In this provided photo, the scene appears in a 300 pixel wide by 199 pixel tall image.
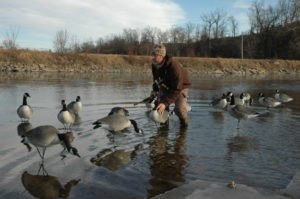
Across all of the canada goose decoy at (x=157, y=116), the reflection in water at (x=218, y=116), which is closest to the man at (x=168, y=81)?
the canada goose decoy at (x=157, y=116)

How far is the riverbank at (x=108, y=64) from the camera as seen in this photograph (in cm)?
5522

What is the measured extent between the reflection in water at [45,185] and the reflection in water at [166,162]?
1383 millimetres

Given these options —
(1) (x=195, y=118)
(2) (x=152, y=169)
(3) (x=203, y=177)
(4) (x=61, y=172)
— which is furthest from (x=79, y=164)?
(1) (x=195, y=118)

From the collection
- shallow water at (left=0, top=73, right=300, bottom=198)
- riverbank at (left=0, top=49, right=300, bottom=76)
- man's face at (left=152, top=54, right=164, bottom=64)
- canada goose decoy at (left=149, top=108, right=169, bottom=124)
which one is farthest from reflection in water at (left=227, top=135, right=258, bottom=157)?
riverbank at (left=0, top=49, right=300, bottom=76)

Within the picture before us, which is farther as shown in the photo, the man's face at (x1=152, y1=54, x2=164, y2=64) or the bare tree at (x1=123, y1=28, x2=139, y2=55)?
the bare tree at (x1=123, y1=28, x2=139, y2=55)

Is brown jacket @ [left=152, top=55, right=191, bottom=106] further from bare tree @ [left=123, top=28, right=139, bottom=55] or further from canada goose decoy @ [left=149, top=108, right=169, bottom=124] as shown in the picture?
bare tree @ [left=123, top=28, right=139, bottom=55]

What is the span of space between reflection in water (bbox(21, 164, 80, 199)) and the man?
365 cm

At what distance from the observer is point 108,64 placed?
59.9 metres

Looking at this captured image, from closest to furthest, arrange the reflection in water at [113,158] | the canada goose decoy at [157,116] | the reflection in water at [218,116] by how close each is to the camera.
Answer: the reflection in water at [113,158]
the canada goose decoy at [157,116]
the reflection in water at [218,116]

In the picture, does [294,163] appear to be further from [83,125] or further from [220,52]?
[220,52]

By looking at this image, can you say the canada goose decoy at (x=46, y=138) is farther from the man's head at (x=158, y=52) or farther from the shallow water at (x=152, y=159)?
the man's head at (x=158, y=52)

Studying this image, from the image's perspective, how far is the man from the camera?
35.5 ft

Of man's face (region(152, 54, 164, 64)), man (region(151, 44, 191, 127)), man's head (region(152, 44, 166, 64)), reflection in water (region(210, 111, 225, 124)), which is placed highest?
man's head (region(152, 44, 166, 64))

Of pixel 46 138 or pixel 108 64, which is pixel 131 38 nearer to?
pixel 108 64
